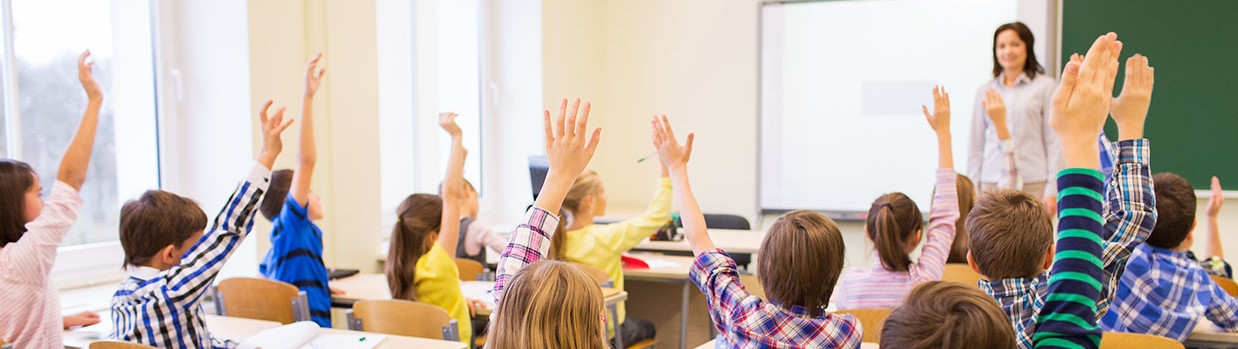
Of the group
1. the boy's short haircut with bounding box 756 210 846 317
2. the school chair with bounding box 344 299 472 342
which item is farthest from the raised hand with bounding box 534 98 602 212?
the school chair with bounding box 344 299 472 342

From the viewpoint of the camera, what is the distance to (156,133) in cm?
337

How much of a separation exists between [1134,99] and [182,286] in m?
1.87

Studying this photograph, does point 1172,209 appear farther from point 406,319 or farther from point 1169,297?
point 406,319

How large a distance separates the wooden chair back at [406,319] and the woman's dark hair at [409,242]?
0.21 meters

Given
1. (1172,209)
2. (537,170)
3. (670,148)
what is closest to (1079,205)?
(670,148)

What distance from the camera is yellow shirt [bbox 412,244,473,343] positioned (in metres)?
2.67

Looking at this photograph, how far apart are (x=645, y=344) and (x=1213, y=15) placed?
3751 millimetres

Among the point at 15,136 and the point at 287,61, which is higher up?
the point at 287,61

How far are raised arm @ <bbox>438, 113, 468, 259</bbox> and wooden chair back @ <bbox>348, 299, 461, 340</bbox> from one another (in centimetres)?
33

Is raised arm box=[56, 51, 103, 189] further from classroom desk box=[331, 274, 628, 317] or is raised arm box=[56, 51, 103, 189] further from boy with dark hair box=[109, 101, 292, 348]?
classroom desk box=[331, 274, 628, 317]

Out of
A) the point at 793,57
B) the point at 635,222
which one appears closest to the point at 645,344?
the point at 635,222

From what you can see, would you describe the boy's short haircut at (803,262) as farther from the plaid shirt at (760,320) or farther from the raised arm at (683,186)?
the raised arm at (683,186)

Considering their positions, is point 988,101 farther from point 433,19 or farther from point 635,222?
point 433,19

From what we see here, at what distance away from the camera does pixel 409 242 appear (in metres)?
2.71
